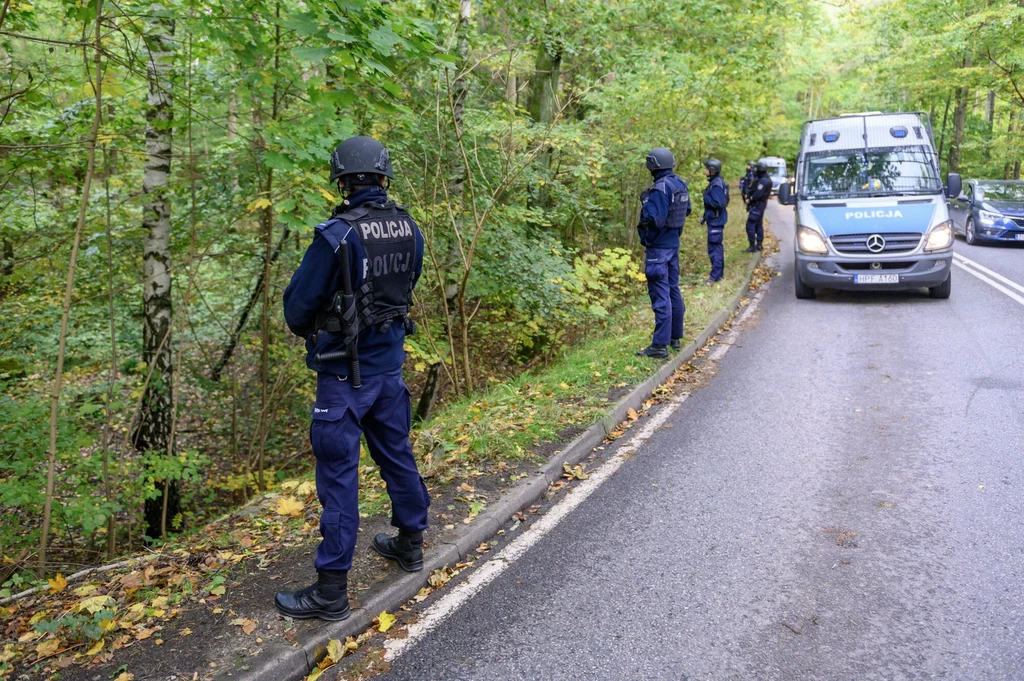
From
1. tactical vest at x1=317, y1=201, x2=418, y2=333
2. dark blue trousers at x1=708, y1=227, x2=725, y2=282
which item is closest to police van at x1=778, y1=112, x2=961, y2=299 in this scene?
dark blue trousers at x1=708, y1=227, x2=725, y2=282

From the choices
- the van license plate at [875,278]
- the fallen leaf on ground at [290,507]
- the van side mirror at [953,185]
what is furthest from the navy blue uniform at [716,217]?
the fallen leaf on ground at [290,507]

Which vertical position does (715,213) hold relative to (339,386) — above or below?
above

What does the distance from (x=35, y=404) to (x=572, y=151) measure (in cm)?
608

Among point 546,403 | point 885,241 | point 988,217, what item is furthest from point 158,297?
point 988,217

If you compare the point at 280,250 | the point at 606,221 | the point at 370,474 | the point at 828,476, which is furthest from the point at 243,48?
the point at 606,221

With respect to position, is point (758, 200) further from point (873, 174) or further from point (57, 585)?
point (57, 585)

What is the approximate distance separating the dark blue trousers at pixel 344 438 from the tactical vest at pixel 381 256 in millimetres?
324

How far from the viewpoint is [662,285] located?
827 centimetres

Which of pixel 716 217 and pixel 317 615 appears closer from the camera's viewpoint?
pixel 317 615

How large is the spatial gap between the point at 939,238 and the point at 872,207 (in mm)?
996

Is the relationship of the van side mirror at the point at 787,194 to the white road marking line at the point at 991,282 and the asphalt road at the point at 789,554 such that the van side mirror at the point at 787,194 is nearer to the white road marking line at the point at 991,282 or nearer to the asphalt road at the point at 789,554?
the white road marking line at the point at 991,282

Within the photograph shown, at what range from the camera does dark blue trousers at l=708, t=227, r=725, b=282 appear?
13008 mm

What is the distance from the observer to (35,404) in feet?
21.0

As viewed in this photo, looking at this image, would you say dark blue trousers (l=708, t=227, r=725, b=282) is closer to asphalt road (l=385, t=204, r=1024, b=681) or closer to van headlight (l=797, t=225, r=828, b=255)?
van headlight (l=797, t=225, r=828, b=255)
